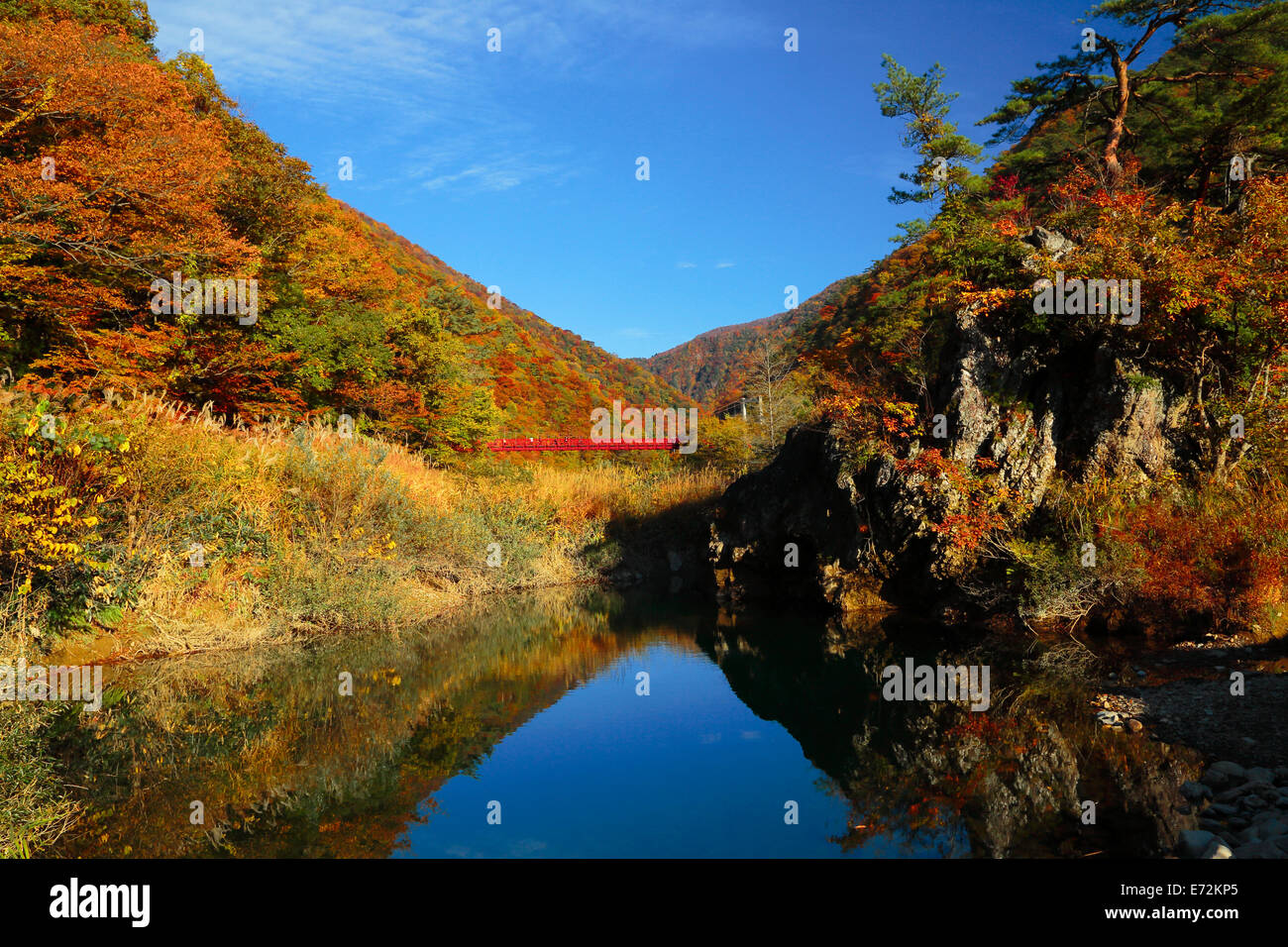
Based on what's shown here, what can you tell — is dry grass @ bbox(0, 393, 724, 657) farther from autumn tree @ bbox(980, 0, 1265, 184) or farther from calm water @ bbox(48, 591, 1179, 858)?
autumn tree @ bbox(980, 0, 1265, 184)

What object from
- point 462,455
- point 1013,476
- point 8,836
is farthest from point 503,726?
point 462,455

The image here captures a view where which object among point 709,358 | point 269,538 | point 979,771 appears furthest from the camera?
point 709,358

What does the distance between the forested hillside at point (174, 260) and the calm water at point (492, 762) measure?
6.29 m

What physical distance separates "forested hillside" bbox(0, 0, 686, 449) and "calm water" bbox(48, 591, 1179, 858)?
6.29m

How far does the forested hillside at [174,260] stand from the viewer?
14367 mm

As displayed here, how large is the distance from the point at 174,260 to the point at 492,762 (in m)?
15.2

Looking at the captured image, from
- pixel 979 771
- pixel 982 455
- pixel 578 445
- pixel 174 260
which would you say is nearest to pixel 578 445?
pixel 578 445

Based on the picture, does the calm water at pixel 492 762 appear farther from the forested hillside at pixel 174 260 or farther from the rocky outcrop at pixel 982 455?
the forested hillside at pixel 174 260

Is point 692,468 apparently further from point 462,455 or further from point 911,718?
point 911,718

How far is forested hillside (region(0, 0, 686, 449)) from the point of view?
14367 millimetres

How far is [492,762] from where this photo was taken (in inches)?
320

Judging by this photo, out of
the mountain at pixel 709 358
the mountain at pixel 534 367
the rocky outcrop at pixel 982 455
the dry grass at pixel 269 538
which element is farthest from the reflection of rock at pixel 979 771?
the mountain at pixel 709 358

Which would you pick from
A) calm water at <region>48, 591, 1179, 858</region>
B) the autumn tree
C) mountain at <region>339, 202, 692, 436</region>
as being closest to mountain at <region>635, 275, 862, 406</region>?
mountain at <region>339, 202, 692, 436</region>

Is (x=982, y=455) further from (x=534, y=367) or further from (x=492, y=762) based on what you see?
(x=534, y=367)
